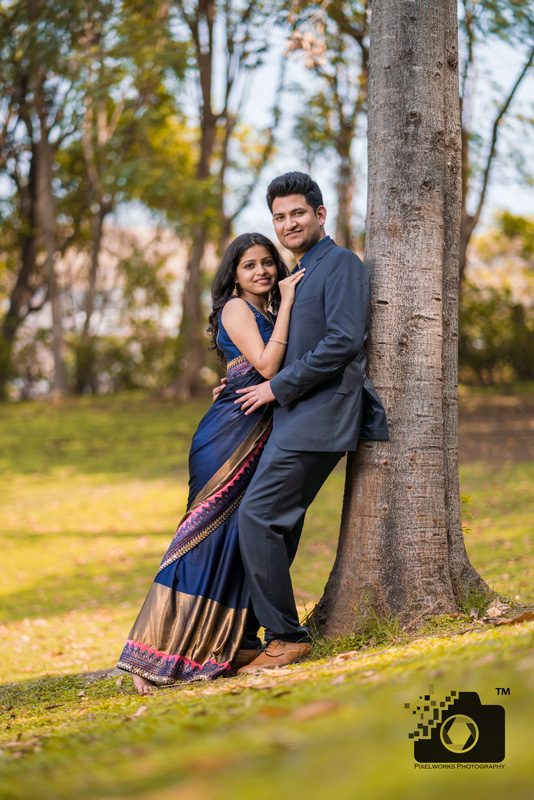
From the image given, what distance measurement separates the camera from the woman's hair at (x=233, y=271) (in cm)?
411

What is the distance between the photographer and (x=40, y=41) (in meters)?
15.9

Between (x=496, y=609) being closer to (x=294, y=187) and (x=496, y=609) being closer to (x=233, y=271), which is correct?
(x=233, y=271)

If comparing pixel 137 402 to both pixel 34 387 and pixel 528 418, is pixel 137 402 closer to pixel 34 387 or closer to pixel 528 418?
pixel 34 387

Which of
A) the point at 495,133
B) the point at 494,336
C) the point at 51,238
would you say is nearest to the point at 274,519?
the point at 495,133

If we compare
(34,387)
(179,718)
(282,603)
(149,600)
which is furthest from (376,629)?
(34,387)

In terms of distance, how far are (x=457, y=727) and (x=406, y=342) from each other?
215 centimetres

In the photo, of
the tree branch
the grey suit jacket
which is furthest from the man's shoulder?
the tree branch

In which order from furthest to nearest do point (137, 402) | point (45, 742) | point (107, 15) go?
1. point (137, 402)
2. point (107, 15)
3. point (45, 742)

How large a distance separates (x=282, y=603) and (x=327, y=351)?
4.05ft

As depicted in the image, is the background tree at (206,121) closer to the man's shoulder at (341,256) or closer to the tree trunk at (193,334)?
the tree trunk at (193,334)

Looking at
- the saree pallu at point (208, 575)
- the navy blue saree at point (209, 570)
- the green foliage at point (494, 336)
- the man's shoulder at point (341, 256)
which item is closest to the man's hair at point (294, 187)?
the man's shoulder at point (341, 256)

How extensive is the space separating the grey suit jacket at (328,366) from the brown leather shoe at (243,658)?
1138 millimetres

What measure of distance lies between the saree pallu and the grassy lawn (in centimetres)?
27

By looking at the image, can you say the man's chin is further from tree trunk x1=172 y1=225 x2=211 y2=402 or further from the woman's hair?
tree trunk x1=172 y1=225 x2=211 y2=402
